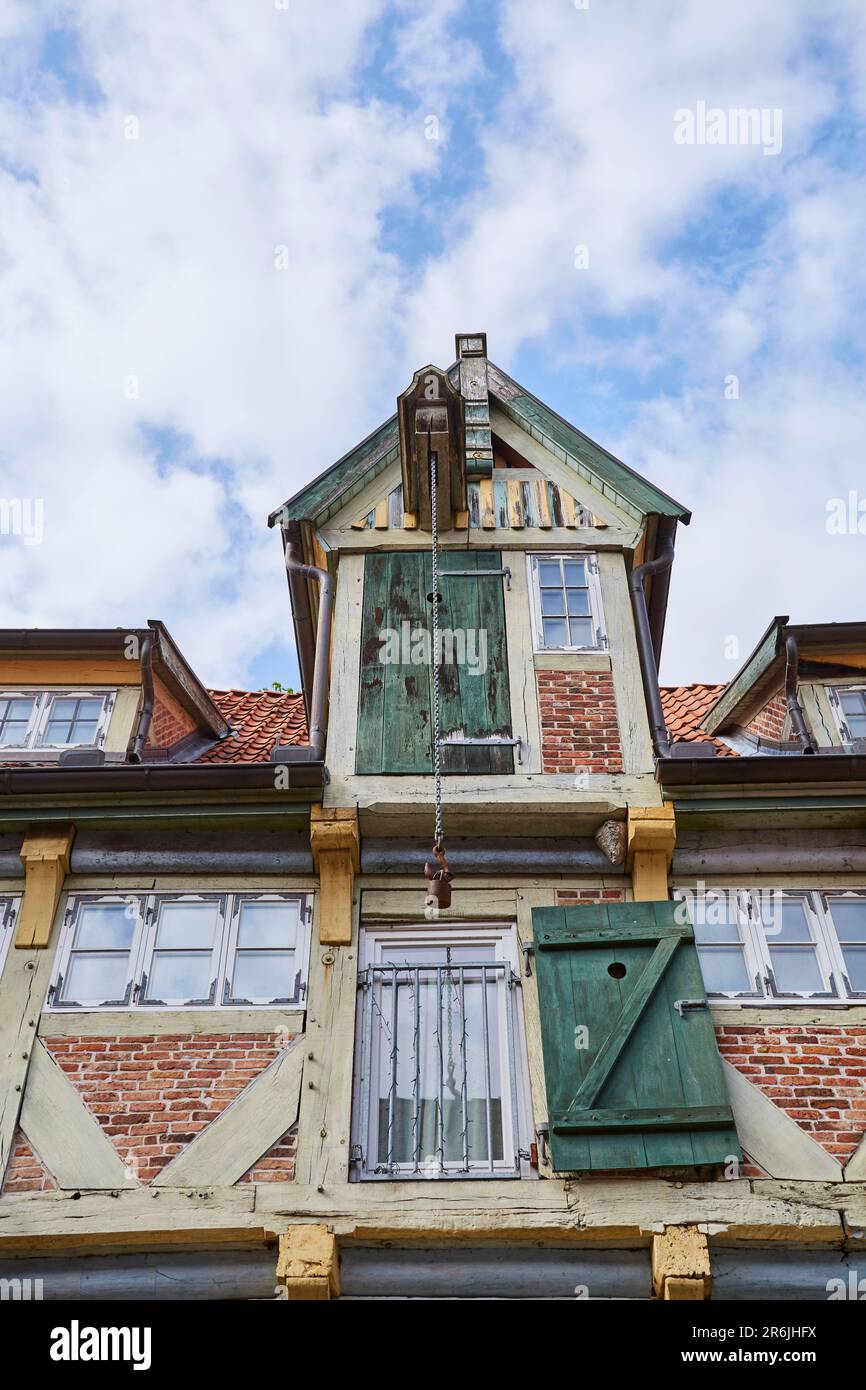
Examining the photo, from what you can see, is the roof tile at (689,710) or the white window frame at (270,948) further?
the roof tile at (689,710)

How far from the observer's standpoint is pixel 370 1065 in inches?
290

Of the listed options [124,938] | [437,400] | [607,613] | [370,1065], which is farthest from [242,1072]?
[437,400]

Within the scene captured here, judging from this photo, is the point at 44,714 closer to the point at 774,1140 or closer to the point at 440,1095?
the point at 440,1095

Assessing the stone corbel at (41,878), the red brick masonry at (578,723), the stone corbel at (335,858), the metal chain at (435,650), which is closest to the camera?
the stone corbel at (41,878)

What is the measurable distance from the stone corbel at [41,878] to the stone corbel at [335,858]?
1671 mm

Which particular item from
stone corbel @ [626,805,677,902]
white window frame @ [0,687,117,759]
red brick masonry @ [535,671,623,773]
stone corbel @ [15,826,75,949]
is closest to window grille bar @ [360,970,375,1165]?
stone corbel @ [626,805,677,902]

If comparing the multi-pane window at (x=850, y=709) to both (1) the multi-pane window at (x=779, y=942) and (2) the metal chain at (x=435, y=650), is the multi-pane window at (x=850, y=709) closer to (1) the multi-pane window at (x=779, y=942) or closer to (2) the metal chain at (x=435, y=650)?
(1) the multi-pane window at (x=779, y=942)

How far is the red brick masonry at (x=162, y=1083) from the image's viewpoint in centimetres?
689

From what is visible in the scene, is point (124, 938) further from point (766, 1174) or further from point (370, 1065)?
point (766, 1174)

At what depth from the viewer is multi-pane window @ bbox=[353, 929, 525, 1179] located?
7.01 metres

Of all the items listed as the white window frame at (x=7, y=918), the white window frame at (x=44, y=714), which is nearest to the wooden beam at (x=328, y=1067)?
the white window frame at (x=7, y=918)

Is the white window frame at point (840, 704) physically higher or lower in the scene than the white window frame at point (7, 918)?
higher

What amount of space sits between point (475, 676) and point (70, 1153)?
421 cm

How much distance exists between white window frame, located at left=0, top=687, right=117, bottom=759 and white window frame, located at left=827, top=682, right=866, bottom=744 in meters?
5.83
